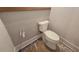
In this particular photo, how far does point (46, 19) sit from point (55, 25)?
0.83ft

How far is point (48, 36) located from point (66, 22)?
0.47m

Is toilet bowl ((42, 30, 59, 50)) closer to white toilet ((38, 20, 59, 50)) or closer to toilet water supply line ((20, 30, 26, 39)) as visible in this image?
white toilet ((38, 20, 59, 50))

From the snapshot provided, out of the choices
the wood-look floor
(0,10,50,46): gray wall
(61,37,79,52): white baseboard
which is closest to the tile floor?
the wood-look floor

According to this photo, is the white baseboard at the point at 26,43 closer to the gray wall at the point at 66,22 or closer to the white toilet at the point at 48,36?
the white toilet at the point at 48,36

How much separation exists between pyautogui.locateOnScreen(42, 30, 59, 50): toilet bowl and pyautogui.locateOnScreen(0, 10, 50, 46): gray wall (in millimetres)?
218

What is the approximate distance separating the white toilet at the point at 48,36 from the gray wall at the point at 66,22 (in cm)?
12

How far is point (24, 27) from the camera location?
146cm

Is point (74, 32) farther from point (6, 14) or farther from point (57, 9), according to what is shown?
point (6, 14)

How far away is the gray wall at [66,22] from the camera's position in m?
1.43

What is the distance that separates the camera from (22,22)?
139cm

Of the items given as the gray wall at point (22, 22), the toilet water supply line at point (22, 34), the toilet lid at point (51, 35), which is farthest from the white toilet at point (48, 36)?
the toilet water supply line at point (22, 34)
